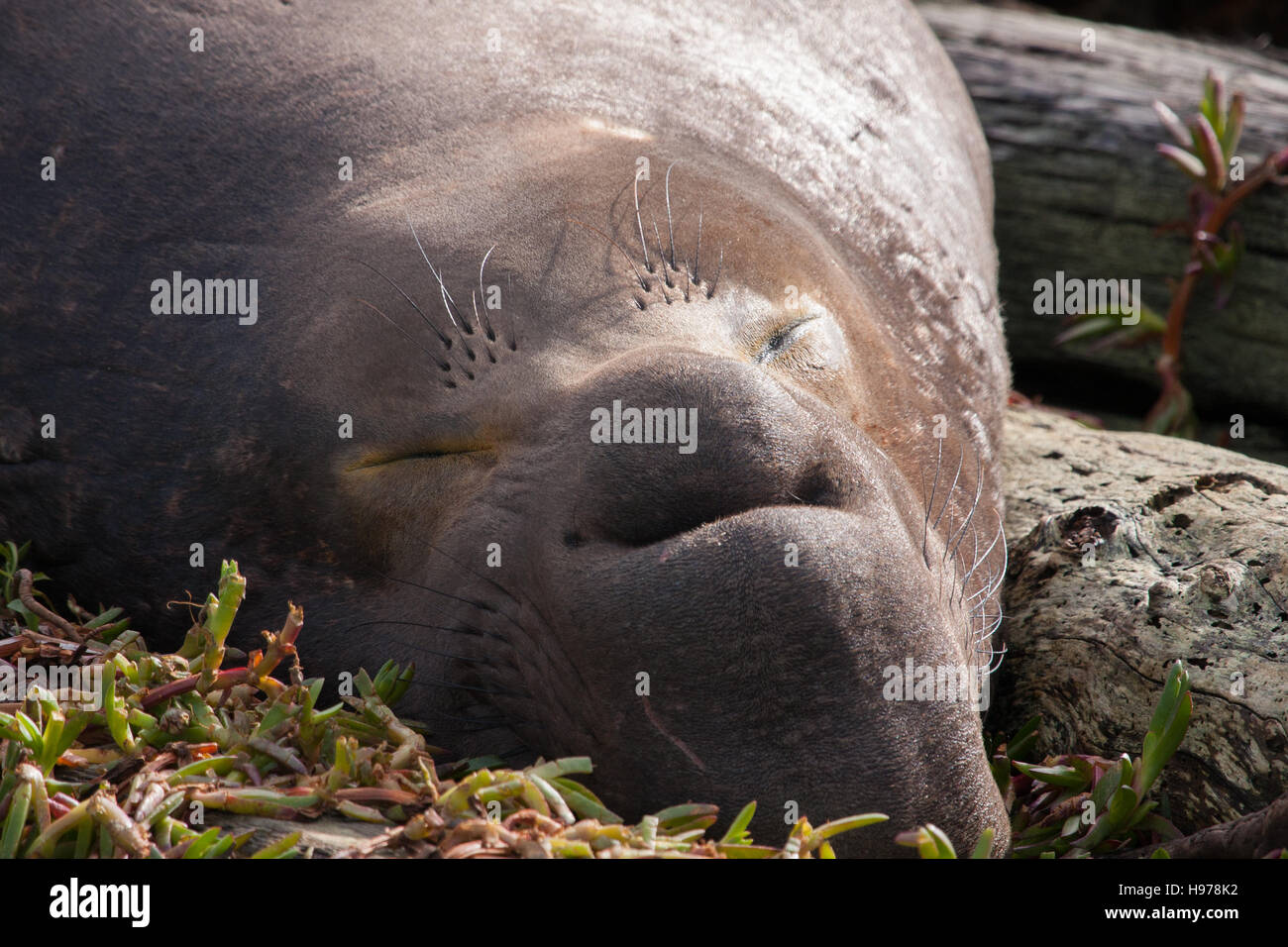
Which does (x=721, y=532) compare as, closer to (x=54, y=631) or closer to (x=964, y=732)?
(x=964, y=732)

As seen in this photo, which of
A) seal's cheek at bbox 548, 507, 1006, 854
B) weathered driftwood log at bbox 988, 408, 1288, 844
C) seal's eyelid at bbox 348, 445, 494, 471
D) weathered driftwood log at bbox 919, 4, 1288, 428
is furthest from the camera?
weathered driftwood log at bbox 919, 4, 1288, 428

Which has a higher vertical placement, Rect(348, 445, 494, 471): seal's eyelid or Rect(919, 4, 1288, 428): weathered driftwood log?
Rect(919, 4, 1288, 428): weathered driftwood log

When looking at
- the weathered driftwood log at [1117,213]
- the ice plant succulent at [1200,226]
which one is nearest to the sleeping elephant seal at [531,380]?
the ice plant succulent at [1200,226]

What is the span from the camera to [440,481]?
2.49 metres

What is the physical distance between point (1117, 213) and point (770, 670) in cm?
419

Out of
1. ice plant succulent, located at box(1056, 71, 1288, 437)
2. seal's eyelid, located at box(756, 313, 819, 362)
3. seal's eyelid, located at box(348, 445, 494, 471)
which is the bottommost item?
seal's eyelid, located at box(348, 445, 494, 471)

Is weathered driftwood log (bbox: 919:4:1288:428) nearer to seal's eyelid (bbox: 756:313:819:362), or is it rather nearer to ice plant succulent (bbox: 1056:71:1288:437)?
ice plant succulent (bbox: 1056:71:1288:437)

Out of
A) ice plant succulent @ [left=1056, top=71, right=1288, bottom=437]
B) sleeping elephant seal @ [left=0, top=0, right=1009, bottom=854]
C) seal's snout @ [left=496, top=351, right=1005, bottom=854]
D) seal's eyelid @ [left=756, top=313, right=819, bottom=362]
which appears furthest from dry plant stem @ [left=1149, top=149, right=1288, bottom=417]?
seal's snout @ [left=496, top=351, right=1005, bottom=854]

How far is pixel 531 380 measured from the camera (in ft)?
7.99

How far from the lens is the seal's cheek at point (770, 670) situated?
212 centimetres

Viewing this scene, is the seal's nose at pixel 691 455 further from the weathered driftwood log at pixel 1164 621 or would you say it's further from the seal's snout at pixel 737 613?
the weathered driftwood log at pixel 1164 621

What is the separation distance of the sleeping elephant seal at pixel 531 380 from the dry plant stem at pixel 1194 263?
196cm

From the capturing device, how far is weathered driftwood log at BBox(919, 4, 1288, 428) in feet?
17.7

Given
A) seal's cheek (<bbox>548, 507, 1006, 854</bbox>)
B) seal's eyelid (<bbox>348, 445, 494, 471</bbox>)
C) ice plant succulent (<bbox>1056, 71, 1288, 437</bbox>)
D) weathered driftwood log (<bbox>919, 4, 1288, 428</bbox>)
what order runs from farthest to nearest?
weathered driftwood log (<bbox>919, 4, 1288, 428</bbox>) < ice plant succulent (<bbox>1056, 71, 1288, 437</bbox>) < seal's eyelid (<bbox>348, 445, 494, 471</bbox>) < seal's cheek (<bbox>548, 507, 1006, 854</bbox>)
